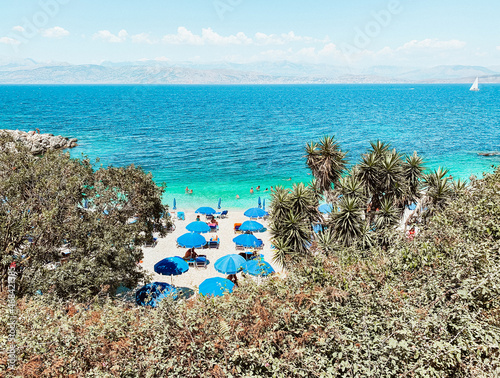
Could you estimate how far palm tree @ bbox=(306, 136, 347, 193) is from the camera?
60.8 ft

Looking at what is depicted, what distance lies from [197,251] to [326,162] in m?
12.6

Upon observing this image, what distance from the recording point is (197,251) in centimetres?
2555

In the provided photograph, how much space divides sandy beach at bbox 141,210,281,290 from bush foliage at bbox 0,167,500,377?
10.1m

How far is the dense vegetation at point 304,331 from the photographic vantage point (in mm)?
5980

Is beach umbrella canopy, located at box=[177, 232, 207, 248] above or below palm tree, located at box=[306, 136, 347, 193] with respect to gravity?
below

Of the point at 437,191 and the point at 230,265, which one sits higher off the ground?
the point at 437,191

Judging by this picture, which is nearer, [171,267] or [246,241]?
[171,267]

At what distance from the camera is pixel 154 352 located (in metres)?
6.47

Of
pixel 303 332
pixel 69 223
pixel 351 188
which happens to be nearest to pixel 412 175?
pixel 351 188

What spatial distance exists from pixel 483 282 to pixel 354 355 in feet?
10.9

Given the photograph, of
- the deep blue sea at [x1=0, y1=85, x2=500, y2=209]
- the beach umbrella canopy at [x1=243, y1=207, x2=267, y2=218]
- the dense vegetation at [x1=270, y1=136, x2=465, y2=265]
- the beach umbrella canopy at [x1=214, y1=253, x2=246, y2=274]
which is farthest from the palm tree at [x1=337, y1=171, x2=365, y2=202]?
the deep blue sea at [x1=0, y1=85, x2=500, y2=209]

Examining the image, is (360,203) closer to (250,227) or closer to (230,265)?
(230,265)

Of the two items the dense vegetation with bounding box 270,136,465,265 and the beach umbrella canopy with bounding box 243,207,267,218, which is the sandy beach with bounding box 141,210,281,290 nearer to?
the beach umbrella canopy with bounding box 243,207,267,218

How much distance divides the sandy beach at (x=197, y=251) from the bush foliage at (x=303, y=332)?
33.1 feet
